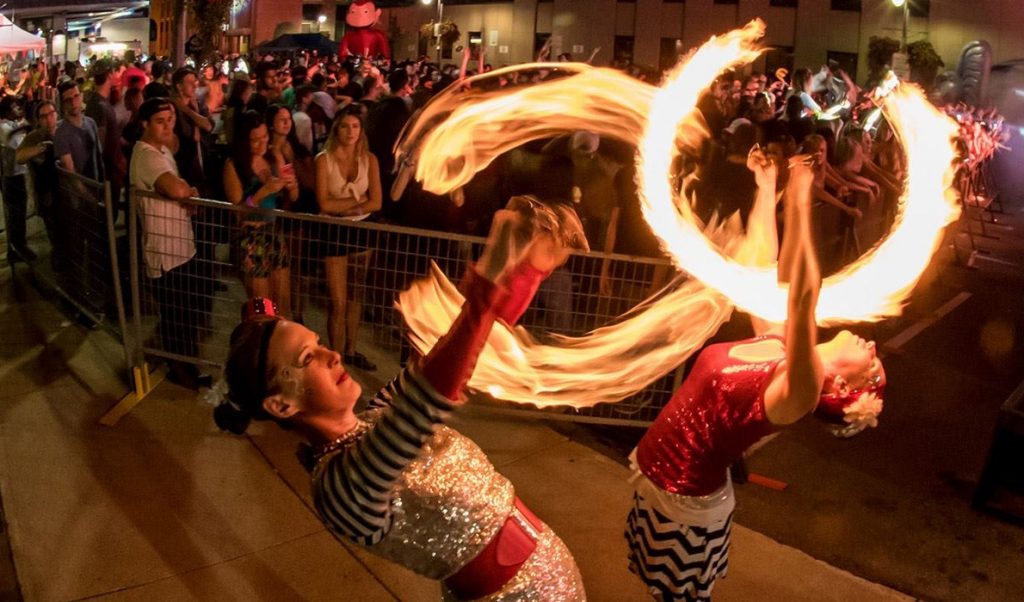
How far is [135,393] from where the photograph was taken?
596 cm

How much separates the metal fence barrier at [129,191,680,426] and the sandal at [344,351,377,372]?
4cm

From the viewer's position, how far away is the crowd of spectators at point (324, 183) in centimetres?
588

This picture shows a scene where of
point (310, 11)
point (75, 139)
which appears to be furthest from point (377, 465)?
point (310, 11)

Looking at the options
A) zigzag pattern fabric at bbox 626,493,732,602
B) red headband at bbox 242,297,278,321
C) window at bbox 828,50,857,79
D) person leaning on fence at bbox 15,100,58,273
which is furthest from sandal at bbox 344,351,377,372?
window at bbox 828,50,857,79

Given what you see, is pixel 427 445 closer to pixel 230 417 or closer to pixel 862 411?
pixel 230 417

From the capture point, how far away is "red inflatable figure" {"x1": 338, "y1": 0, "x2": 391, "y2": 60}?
13797 millimetres

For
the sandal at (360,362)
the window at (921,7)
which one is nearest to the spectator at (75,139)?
the sandal at (360,362)

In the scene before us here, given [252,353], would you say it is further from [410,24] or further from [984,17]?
[410,24]

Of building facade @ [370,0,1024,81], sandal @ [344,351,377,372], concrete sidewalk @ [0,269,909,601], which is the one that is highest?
building facade @ [370,0,1024,81]

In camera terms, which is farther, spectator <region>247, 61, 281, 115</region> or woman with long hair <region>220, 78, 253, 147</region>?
spectator <region>247, 61, 281, 115</region>

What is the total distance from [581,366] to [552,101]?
3.96ft

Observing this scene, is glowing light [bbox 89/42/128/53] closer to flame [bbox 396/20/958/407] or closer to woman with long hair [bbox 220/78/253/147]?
woman with long hair [bbox 220/78/253/147]

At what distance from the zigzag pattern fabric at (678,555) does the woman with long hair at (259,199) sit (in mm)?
3505

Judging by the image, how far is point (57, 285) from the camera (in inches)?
303
